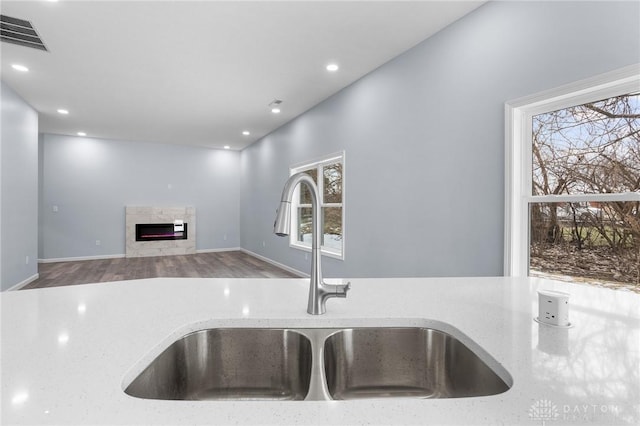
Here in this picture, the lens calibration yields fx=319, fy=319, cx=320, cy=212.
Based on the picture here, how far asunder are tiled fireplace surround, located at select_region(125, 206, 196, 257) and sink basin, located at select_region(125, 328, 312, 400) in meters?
7.44

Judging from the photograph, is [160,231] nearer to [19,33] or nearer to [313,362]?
[19,33]

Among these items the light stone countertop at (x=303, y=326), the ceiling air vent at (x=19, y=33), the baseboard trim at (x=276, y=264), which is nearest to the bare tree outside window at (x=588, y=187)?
the light stone countertop at (x=303, y=326)

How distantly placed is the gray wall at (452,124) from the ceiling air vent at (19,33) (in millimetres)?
3154

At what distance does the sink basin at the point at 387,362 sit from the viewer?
0.87 meters

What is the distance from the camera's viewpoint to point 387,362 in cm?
90

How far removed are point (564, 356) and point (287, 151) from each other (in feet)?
17.9

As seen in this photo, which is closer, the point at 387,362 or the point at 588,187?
the point at 387,362

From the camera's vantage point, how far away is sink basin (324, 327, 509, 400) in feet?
2.87

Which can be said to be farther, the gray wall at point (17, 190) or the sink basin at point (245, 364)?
the gray wall at point (17, 190)

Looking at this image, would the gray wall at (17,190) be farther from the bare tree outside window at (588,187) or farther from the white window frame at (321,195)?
the bare tree outside window at (588,187)

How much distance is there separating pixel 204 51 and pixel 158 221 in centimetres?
539

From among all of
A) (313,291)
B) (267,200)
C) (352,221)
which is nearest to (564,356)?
(313,291)

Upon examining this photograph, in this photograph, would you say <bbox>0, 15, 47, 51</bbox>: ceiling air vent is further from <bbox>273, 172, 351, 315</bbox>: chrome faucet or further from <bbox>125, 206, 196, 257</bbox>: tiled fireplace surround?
<bbox>125, 206, 196, 257</bbox>: tiled fireplace surround

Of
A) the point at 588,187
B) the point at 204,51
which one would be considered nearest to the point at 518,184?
the point at 588,187
